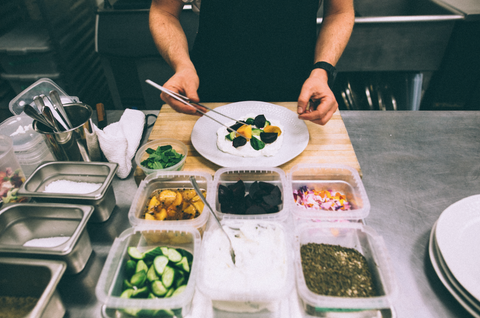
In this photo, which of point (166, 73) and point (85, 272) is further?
point (166, 73)

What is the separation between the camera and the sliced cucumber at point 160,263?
803 millimetres

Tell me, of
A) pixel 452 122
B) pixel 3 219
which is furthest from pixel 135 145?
pixel 452 122

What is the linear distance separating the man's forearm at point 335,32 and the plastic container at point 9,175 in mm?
1607

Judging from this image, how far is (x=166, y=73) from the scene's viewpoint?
119 inches

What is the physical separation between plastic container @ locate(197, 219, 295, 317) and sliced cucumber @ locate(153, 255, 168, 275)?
0.37 ft

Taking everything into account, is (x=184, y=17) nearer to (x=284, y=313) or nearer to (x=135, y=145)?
(x=135, y=145)

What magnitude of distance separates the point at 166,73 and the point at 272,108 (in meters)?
1.88

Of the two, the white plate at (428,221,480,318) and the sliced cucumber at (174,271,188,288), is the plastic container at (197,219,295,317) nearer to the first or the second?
the sliced cucumber at (174,271,188,288)

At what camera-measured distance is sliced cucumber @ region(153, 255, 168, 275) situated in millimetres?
803

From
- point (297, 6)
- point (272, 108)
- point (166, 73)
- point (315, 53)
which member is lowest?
point (166, 73)

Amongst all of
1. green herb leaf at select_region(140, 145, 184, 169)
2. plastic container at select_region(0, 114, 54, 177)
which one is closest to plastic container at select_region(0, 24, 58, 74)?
plastic container at select_region(0, 114, 54, 177)

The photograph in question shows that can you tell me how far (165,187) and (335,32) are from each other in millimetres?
1366

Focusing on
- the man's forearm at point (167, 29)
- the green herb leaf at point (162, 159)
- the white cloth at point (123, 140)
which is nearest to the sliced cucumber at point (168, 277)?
the green herb leaf at point (162, 159)

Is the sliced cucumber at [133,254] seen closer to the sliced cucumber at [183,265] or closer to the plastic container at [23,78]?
the sliced cucumber at [183,265]
